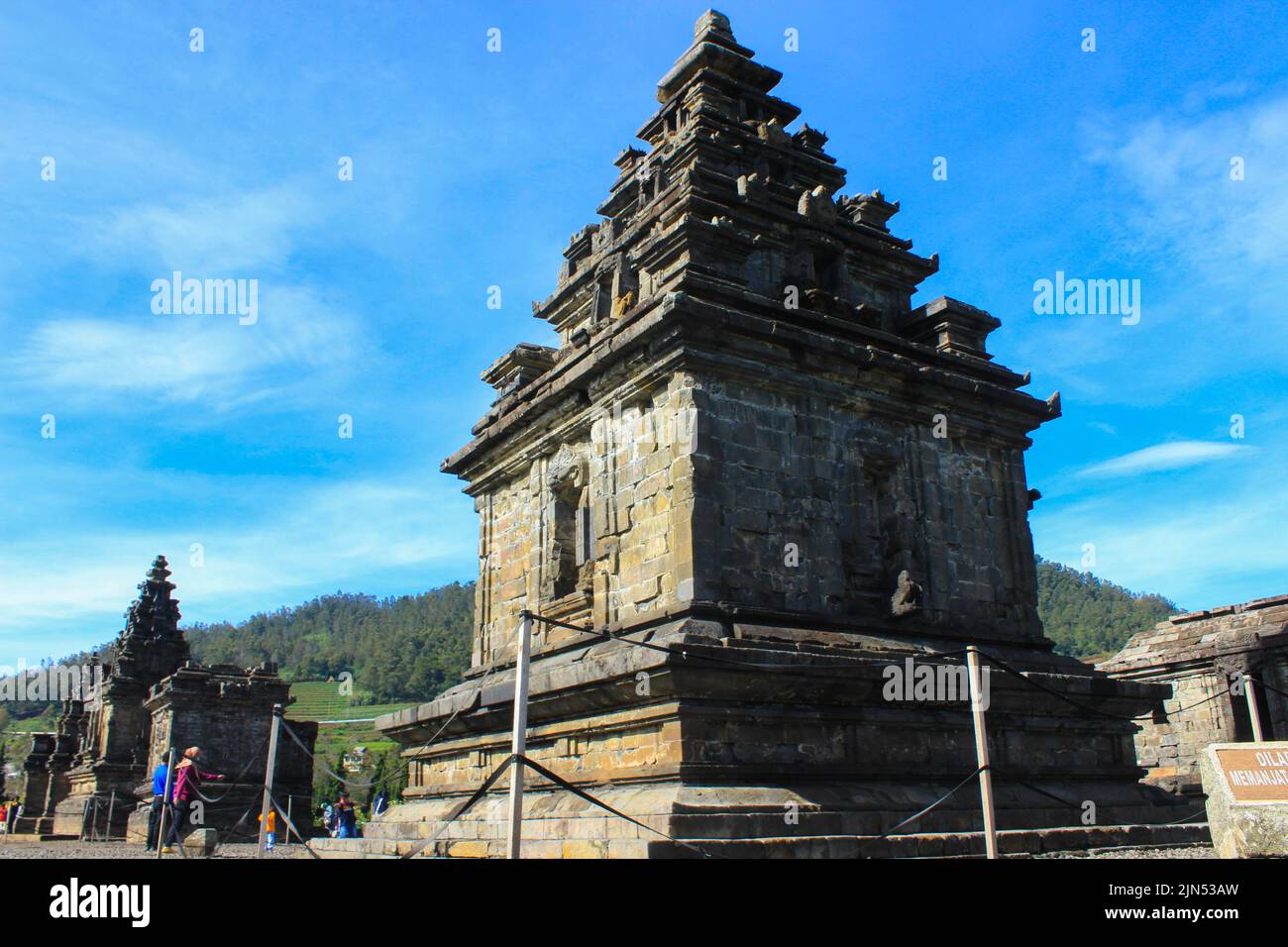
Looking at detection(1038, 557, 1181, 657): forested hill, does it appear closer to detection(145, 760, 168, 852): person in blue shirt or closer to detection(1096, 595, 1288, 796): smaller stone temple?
detection(1096, 595, 1288, 796): smaller stone temple

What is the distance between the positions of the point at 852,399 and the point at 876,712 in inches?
165

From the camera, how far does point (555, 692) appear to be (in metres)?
12.3

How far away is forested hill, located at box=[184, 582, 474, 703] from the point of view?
134250 millimetres

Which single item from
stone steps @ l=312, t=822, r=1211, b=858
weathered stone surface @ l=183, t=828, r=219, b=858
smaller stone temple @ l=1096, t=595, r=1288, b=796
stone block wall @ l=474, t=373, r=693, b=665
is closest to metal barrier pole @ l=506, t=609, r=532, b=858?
stone steps @ l=312, t=822, r=1211, b=858

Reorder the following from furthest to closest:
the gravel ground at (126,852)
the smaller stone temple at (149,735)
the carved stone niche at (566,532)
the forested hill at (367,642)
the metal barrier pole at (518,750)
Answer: the forested hill at (367,642) → the smaller stone temple at (149,735) → the gravel ground at (126,852) → the carved stone niche at (566,532) → the metal barrier pole at (518,750)

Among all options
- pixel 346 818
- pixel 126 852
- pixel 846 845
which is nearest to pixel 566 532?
pixel 846 845

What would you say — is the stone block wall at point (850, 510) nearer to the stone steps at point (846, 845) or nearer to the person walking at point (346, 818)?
the stone steps at point (846, 845)

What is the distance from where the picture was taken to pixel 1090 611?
130875mm

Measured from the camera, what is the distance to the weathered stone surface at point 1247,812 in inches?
342

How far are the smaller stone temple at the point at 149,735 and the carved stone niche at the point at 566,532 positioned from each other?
15.2 metres

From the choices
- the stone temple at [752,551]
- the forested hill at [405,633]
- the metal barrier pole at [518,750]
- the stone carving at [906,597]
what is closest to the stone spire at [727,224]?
the stone temple at [752,551]

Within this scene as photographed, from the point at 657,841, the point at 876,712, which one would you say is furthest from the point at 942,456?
the point at 657,841
